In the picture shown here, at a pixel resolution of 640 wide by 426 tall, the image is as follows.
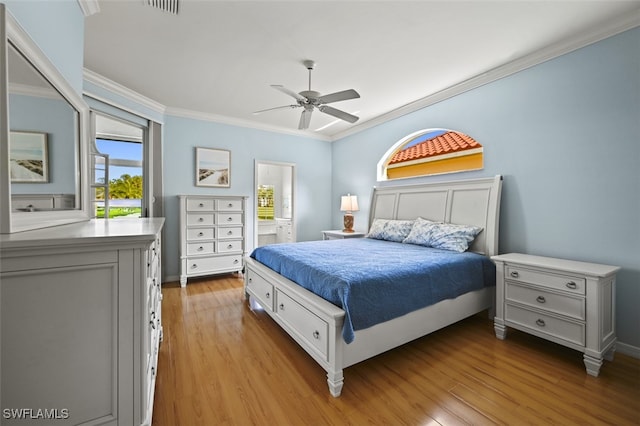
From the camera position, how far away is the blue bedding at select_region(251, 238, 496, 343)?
177 cm

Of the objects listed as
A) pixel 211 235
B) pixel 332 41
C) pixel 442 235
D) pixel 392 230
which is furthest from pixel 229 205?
pixel 442 235

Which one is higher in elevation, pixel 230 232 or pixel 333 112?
pixel 333 112

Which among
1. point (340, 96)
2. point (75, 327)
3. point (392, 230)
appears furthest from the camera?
point (392, 230)

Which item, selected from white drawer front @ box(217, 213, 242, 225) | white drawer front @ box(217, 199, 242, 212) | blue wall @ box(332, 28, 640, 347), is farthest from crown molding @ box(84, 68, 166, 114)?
blue wall @ box(332, 28, 640, 347)

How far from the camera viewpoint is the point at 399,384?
176 centimetres

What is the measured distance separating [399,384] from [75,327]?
179 cm

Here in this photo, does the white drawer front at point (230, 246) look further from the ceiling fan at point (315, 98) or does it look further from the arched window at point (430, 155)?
the arched window at point (430, 155)

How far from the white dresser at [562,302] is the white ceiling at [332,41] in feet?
6.38

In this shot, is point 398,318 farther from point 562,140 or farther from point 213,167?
point 213,167

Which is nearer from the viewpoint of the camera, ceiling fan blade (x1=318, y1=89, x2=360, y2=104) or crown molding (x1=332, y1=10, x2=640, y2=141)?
crown molding (x1=332, y1=10, x2=640, y2=141)

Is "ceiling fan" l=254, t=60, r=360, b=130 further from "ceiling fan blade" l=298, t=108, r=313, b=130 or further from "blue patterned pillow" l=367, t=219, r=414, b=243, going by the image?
"blue patterned pillow" l=367, t=219, r=414, b=243

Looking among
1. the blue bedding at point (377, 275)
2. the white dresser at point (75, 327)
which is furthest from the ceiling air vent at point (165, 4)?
the blue bedding at point (377, 275)

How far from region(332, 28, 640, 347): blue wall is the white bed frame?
20 centimetres

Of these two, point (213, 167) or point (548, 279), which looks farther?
point (213, 167)
